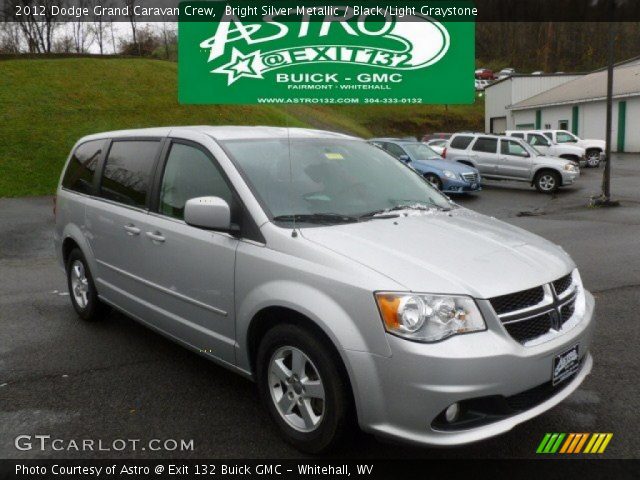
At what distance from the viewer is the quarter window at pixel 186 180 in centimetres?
378

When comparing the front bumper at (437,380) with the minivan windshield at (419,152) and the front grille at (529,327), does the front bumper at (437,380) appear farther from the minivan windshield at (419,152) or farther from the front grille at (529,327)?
the minivan windshield at (419,152)

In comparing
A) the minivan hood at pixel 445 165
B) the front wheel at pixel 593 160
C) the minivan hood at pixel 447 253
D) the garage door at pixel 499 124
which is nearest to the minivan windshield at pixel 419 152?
the minivan hood at pixel 445 165

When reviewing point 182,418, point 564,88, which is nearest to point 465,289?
point 182,418

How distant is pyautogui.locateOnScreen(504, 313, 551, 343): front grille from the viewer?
2820 millimetres

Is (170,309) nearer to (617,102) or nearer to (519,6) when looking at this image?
(617,102)

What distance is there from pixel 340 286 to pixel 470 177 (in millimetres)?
14495

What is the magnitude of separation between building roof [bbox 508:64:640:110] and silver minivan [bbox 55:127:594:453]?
33697mm

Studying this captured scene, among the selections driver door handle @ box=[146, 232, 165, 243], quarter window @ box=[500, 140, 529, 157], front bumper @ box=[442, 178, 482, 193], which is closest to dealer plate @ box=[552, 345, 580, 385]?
driver door handle @ box=[146, 232, 165, 243]

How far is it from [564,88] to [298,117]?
19468mm

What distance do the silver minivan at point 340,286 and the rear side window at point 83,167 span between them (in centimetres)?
70

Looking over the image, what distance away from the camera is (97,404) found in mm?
3832

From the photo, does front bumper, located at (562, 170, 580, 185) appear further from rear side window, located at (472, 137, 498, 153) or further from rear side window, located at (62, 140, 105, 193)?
rear side window, located at (62, 140, 105, 193)

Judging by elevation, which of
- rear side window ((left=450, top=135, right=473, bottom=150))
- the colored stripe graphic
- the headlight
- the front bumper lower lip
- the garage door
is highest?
the garage door

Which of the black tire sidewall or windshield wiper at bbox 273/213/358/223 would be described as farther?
the black tire sidewall
